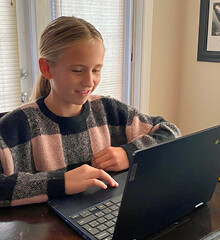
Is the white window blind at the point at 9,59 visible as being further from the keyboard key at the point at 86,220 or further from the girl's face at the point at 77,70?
the keyboard key at the point at 86,220

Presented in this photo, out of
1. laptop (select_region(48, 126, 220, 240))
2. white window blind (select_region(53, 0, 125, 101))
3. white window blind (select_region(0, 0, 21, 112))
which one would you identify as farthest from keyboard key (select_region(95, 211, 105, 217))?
white window blind (select_region(53, 0, 125, 101))

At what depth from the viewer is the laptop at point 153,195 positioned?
23.1 inches

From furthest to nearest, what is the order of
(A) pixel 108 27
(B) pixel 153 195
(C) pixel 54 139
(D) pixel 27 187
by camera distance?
(A) pixel 108 27
(C) pixel 54 139
(D) pixel 27 187
(B) pixel 153 195

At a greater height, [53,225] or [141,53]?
[141,53]

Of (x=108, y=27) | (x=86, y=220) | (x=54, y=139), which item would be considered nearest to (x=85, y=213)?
(x=86, y=220)

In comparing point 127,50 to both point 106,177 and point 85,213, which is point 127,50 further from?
point 85,213

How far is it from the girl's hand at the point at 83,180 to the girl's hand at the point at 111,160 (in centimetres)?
14

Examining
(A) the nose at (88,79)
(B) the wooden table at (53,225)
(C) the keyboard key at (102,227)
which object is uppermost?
(A) the nose at (88,79)

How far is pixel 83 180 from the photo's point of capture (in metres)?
0.85

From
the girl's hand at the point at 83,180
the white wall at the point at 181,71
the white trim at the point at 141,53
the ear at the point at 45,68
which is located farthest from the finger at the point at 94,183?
the white wall at the point at 181,71

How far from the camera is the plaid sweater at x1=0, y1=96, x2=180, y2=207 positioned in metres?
0.84

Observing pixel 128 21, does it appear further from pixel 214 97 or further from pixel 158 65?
pixel 214 97

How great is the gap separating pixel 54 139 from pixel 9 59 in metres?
0.94

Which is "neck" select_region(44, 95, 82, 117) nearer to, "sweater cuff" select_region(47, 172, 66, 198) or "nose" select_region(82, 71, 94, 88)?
"nose" select_region(82, 71, 94, 88)
